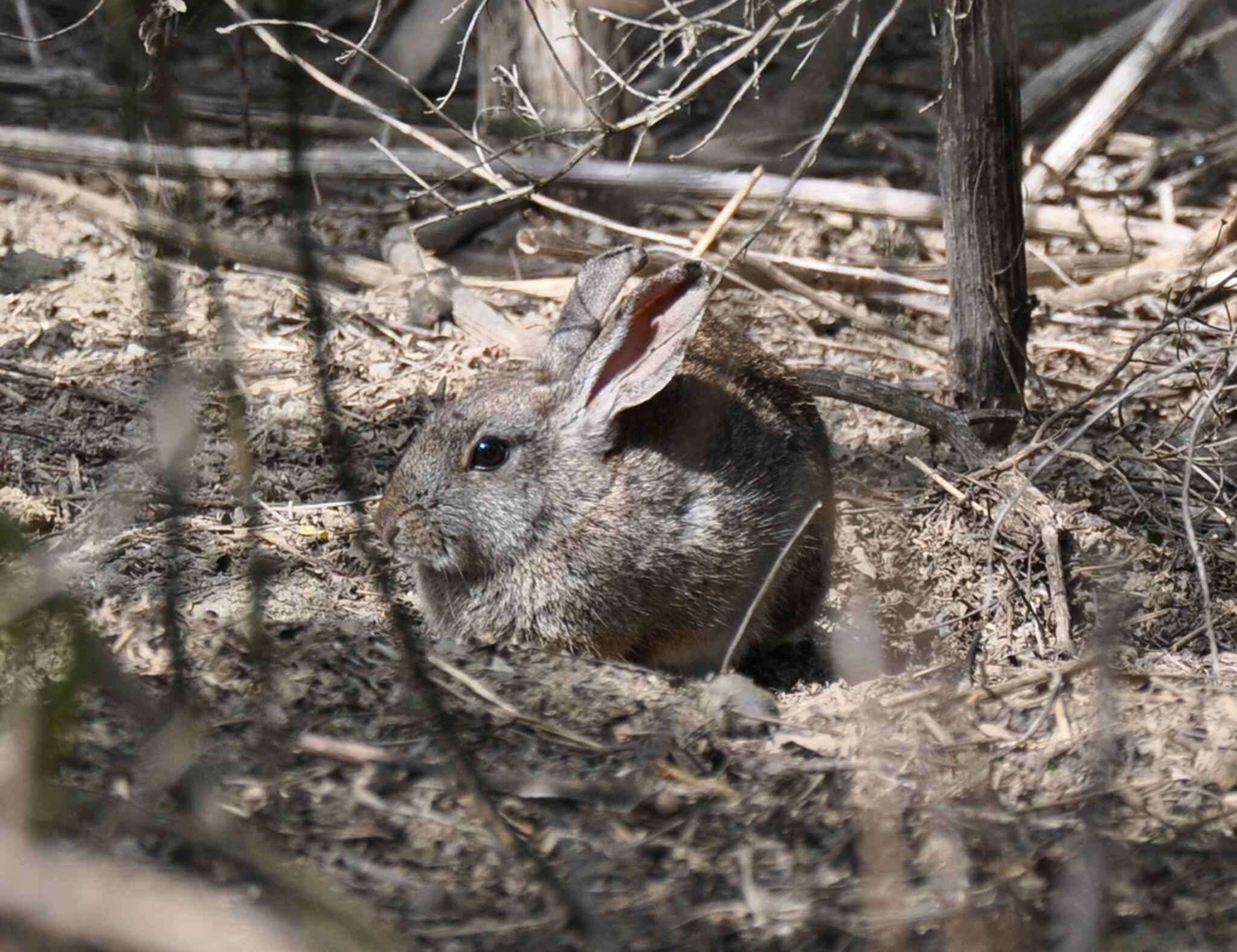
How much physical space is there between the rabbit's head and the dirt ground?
0.46 m

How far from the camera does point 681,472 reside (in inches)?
210

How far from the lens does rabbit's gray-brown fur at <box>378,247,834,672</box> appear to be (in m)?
5.21

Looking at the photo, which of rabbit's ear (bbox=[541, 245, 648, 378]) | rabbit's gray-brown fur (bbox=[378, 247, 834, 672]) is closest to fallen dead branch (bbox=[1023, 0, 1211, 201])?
rabbit's ear (bbox=[541, 245, 648, 378])

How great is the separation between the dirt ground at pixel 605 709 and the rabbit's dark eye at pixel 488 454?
689mm

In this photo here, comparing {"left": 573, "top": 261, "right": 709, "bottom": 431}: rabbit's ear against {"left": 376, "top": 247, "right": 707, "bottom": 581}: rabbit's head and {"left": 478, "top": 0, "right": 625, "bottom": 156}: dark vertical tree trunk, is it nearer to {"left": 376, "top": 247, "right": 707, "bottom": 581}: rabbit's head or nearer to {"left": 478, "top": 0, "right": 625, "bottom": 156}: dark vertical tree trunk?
{"left": 376, "top": 247, "right": 707, "bottom": 581}: rabbit's head

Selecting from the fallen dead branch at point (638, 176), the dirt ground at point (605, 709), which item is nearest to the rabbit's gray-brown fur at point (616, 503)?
the dirt ground at point (605, 709)

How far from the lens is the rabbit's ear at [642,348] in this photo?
5.18 m

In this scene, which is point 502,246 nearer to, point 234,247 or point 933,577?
point 234,247

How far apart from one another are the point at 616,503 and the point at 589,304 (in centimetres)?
93

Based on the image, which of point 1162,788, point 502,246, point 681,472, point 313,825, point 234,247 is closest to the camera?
point 313,825

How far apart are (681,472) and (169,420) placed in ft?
8.32

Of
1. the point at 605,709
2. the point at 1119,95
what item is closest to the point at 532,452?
the point at 605,709

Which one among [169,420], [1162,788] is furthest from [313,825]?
[1162,788]

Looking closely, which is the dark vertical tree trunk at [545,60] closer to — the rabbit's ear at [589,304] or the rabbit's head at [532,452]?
the rabbit's ear at [589,304]
